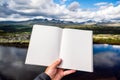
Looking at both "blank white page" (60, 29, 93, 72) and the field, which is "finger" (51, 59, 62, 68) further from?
the field

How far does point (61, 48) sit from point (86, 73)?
1069 millimetres

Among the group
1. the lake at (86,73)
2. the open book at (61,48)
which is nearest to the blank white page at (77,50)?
the open book at (61,48)

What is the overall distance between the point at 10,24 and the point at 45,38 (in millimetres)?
1307

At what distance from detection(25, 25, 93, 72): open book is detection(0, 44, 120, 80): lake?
998 millimetres

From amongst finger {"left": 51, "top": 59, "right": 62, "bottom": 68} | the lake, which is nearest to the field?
the lake

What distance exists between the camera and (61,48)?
1139mm

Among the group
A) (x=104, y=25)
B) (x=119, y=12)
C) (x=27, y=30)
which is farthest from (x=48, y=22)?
(x=119, y=12)

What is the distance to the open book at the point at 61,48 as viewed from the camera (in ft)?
3.61

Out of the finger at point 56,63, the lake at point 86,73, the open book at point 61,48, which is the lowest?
the lake at point 86,73

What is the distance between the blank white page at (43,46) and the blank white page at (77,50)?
0.13 ft

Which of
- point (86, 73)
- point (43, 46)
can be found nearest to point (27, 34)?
point (86, 73)

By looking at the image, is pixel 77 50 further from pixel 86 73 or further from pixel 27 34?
pixel 27 34

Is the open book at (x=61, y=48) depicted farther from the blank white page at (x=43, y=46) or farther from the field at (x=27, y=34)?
the field at (x=27, y=34)

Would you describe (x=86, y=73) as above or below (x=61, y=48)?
below
